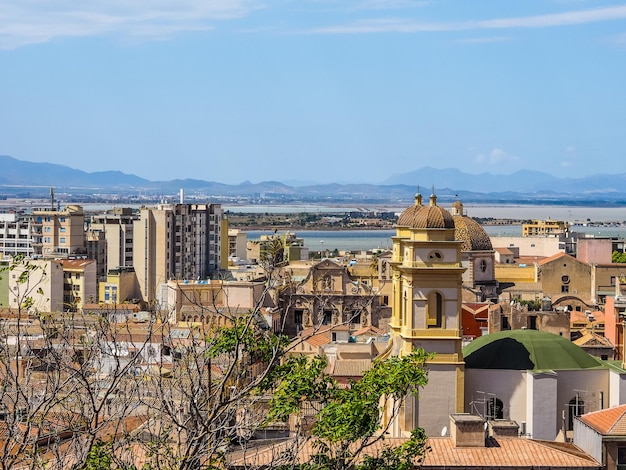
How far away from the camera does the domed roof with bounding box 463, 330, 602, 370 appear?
31344mm

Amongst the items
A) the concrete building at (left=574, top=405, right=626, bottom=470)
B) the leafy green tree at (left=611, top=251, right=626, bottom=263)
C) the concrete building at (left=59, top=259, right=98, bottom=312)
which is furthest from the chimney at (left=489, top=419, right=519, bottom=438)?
the leafy green tree at (left=611, top=251, right=626, bottom=263)

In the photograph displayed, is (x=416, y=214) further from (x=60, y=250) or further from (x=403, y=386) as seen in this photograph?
(x=60, y=250)

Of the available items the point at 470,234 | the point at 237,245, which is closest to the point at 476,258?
the point at 470,234

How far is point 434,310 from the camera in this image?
3122cm

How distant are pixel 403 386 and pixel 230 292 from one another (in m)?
46.1

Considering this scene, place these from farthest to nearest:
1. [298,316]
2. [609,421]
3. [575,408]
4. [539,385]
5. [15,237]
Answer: [15,237]
[298,316]
[575,408]
[539,385]
[609,421]

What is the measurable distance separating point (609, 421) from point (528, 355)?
19.3ft

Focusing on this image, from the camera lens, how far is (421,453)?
2077 centimetres

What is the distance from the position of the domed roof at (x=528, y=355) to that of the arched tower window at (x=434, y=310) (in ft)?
4.08

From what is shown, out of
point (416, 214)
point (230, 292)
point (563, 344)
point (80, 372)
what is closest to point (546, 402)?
point (563, 344)

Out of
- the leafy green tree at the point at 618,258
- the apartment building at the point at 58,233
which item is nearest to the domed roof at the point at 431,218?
the leafy green tree at the point at 618,258

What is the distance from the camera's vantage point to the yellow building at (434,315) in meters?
30.5

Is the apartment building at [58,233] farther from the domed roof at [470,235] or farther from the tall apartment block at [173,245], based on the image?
the domed roof at [470,235]

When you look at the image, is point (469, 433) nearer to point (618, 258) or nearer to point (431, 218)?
point (431, 218)
